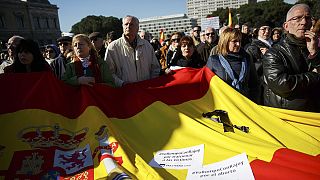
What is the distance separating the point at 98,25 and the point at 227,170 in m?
83.1

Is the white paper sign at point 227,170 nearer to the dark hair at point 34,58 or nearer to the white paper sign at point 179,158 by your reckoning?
the white paper sign at point 179,158

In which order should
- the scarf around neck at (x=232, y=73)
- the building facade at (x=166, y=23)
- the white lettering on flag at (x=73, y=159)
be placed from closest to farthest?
the white lettering on flag at (x=73, y=159)
the scarf around neck at (x=232, y=73)
the building facade at (x=166, y=23)

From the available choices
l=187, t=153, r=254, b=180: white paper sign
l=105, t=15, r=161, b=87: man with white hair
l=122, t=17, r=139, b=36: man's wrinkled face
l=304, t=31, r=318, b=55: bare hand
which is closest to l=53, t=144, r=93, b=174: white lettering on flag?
l=187, t=153, r=254, b=180: white paper sign

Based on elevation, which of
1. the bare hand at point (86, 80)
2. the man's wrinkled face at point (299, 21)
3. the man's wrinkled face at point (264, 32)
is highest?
the man's wrinkled face at point (299, 21)

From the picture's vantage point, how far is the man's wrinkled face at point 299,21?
2.67 metres

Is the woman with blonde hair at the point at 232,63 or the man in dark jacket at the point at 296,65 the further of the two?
the woman with blonde hair at the point at 232,63

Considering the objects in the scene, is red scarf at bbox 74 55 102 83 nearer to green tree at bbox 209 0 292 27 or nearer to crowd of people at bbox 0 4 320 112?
crowd of people at bbox 0 4 320 112

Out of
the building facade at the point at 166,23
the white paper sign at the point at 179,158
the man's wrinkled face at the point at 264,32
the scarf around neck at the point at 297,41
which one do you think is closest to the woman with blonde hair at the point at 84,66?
the white paper sign at the point at 179,158

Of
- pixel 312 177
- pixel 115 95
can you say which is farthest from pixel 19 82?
pixel 312 177

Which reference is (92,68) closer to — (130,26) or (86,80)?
(86,80)

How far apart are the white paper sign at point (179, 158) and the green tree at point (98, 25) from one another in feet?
260

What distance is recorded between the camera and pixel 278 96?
283cm

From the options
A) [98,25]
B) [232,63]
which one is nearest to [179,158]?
[232,63]

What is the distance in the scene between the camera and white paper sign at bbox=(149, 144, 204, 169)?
→ 90.9 inches
